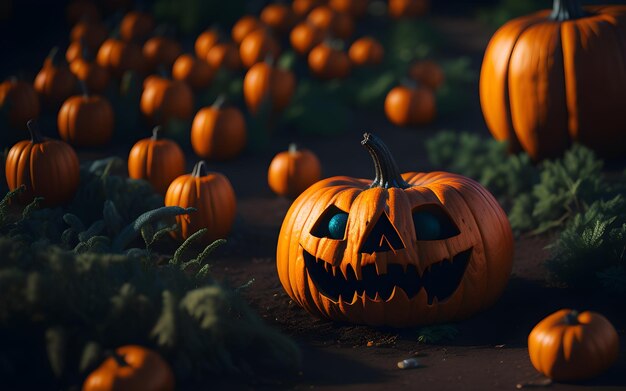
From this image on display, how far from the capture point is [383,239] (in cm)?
483

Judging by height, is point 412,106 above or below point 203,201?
above

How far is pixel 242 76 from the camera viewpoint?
10812 mm

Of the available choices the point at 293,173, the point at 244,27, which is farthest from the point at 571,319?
the point at 244,27

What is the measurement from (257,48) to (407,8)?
341cm

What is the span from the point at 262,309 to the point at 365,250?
839 millimetres

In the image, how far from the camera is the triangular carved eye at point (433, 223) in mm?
4840

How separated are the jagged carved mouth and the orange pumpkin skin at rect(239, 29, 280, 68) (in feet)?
19.4

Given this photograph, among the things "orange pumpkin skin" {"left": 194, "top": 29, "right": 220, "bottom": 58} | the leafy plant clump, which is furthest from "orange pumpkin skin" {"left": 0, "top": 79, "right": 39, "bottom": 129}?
the leafy plant clump

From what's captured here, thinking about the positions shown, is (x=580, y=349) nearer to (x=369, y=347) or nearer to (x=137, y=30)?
(x=369, y=347)

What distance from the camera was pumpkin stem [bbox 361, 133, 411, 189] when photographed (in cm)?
498

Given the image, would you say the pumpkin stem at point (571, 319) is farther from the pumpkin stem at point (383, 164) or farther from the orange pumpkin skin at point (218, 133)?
the orange pumpkin skin at point (218, 133)

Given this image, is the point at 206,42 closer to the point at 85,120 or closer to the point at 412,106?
the point at 412,106

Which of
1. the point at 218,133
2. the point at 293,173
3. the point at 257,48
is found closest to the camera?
the point at 293,173

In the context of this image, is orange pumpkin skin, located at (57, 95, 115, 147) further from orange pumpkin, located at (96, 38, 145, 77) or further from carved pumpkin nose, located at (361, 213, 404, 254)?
carved pumpkin nose, located at (361, 213, 404, 254)
